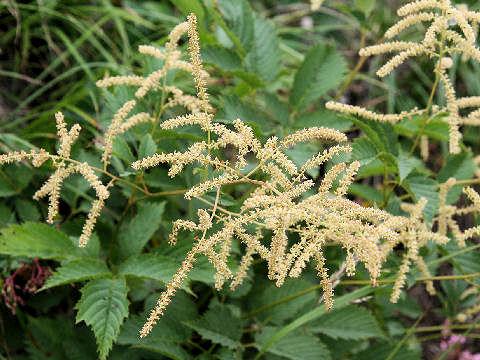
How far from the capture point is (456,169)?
8.05ft

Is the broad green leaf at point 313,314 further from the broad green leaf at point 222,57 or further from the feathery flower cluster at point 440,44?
the broad green leaf at point 222,57

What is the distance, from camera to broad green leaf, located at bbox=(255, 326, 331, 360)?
86.5 inches

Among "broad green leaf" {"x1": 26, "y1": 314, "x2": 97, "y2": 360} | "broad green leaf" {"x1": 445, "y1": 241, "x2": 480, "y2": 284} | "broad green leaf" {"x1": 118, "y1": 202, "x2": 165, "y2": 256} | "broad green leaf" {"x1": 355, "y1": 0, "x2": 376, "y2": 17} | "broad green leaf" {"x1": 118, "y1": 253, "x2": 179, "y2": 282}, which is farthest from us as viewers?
"broad green leaf" {"x1": 355, "y1": 0, "x2": 376, "y2": 17}

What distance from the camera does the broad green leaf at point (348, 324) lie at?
92.8 inches

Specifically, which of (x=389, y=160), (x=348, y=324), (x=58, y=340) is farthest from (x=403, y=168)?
(x=58, y=340)

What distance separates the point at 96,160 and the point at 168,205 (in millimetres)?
458

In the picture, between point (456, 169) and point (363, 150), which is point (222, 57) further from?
point (456, 169)

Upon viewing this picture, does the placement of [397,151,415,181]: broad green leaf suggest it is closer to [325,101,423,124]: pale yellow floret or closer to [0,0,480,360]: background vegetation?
[0,0,480,360]: background vegetation

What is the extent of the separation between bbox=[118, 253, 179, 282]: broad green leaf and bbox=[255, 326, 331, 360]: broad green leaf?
0.67 m

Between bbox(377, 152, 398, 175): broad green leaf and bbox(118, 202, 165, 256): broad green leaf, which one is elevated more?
bbox(377, 152, 398, 175): broad green leaf

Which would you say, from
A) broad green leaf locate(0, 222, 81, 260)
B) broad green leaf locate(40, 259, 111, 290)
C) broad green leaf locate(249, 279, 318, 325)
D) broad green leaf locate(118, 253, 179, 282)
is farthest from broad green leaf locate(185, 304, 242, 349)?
broad green leaf locate(0, 222, 81, 260)

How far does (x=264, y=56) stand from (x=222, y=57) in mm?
286

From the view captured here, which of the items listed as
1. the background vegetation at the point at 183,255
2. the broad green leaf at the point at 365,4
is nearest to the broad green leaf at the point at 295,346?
the background vegetation at the point at 183,255

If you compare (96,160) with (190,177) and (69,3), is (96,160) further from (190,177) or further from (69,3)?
(69,3)
